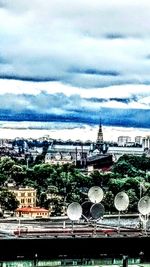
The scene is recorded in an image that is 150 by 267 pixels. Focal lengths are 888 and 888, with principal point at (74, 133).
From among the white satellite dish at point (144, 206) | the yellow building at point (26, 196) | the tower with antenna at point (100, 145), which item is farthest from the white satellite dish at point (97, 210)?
the tower with antenna at point (100, 145)

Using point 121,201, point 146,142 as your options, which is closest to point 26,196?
point 121,201

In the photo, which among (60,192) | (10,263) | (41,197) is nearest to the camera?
(10,263)

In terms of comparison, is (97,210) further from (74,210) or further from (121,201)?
(121,201)

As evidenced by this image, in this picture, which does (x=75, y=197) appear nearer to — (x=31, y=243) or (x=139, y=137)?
(x=31, y=243)

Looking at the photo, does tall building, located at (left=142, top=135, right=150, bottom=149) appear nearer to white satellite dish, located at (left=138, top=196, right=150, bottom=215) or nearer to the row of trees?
the row of trees

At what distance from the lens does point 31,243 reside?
50.0ft

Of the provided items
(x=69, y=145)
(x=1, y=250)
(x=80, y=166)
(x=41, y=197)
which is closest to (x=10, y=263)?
(x=1, y=250)

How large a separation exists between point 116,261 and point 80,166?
153 feet

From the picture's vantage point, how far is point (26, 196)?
128 feet

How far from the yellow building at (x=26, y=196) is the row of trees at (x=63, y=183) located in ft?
0.94

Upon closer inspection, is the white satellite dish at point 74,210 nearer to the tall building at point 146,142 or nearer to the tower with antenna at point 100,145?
the tower with antenna at point 100,145

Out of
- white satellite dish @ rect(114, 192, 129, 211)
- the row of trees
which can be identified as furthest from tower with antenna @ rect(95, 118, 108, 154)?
white satellite dish @ rect(114, 192, 129, 211)

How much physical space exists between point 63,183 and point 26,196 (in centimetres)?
513

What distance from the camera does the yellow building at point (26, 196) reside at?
38.2 meters
